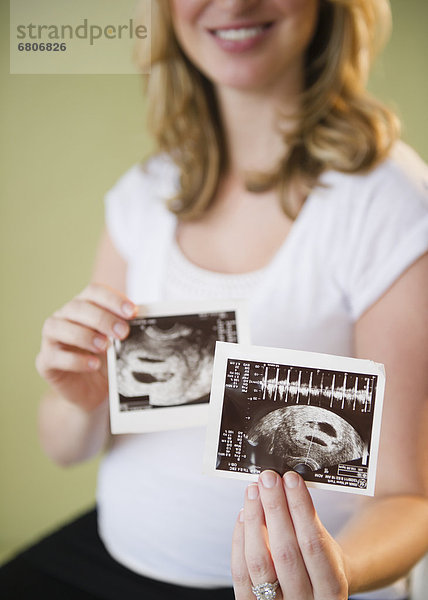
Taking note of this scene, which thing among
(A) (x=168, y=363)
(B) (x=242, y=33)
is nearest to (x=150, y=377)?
(A) (x=168, y=363)

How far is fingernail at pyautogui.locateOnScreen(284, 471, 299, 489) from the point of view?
2.18ft

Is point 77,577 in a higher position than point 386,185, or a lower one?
lower

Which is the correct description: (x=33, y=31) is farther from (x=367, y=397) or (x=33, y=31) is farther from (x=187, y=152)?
(x=367, y=397)

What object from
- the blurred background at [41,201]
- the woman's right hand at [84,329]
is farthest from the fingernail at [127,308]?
the blurred background at [41,201]

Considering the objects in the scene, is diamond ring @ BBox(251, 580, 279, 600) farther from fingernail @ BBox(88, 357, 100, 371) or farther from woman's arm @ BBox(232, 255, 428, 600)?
fingernail @ BBox(88, 357, 100, 371)

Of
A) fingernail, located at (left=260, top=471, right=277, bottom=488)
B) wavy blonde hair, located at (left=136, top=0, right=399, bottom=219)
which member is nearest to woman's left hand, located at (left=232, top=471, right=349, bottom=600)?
fingernail, located at (left=260, top=471, right=277, bottom=488)

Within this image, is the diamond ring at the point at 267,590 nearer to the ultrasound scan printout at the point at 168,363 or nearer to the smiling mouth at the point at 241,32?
the ultrasound scan printout at the point at 168,363

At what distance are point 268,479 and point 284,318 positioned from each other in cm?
47

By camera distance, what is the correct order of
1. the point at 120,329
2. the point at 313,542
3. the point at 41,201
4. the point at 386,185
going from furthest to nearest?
the point at 41,201
the point at 386,185
the point at 120,329
the point at 313,542

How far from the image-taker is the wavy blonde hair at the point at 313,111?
112 cm

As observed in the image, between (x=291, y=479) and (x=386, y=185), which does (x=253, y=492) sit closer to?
(x=291, y=479)

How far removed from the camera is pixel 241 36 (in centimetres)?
108

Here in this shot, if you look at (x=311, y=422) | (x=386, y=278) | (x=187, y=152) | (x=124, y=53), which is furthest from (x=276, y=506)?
(x=124, y=53)

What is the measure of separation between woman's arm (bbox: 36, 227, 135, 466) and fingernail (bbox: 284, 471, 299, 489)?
1.28 feet
